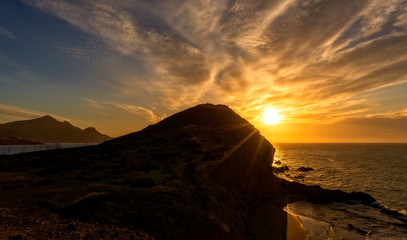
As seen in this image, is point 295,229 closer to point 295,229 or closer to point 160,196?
point 295,229

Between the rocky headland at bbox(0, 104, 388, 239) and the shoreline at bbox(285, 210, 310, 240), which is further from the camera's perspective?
the shoreline at bbox(285, 210, 310, 240)

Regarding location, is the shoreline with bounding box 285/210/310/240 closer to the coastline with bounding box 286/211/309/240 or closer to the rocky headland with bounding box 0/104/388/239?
the coastline with bounding box 286/211/309/240

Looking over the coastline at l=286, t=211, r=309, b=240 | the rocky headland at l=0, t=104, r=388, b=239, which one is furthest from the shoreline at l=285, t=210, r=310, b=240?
the rocky headland at l=0, t=104, r=388, b=239

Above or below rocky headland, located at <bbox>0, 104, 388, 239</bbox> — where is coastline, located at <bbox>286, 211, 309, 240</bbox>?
below

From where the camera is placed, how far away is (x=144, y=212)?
1977 centimetres

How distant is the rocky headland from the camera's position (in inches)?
626

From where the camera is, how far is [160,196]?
76.0ft

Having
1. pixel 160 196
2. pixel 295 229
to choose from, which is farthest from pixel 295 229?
pixel 160 196

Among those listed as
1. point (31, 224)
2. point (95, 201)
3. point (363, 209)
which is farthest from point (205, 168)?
point (363, 209)

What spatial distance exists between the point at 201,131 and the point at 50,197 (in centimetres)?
4626

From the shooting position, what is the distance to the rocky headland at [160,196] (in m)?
15.9

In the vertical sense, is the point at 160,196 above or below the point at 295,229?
above

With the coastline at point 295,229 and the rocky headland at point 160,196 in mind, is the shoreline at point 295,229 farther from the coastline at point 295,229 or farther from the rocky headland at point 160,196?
the rocky headland at point 160,196

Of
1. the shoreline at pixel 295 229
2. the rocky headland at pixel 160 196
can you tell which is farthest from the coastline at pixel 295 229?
the rocky headland at pixel 160 196
